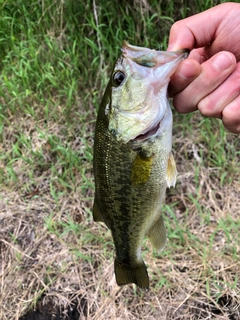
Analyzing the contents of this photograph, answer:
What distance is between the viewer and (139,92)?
1.39 m

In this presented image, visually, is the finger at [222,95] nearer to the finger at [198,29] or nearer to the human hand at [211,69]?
the human hand at [211,69]

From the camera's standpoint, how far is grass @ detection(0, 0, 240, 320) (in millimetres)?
2430

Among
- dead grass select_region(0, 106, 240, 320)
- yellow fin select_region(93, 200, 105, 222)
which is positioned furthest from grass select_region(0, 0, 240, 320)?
yellow fin select_region(93, 200, 105, 222)

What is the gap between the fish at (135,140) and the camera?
4.42 feet

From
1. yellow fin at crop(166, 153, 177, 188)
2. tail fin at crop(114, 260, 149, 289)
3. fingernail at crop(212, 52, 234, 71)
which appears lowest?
tail fin at crop(114, 260, 149, 289)

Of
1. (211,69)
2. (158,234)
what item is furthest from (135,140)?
(158,234)

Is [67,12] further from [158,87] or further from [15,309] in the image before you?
[15,309]

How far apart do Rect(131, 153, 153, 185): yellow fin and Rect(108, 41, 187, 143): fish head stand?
9 cm

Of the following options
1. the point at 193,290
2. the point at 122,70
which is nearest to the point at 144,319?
the point at 193,290

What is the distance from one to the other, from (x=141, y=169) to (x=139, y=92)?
32 cm

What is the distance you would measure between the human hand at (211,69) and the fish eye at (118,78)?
222 mm

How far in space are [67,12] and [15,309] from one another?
2523 millimetres

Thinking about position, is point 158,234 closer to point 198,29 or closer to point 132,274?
point 132,274

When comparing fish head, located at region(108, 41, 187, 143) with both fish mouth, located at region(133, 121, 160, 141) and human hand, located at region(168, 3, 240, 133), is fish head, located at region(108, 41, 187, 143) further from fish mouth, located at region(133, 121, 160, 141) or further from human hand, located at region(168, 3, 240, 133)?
human hand, located at region(168, 3, 240, 133)
